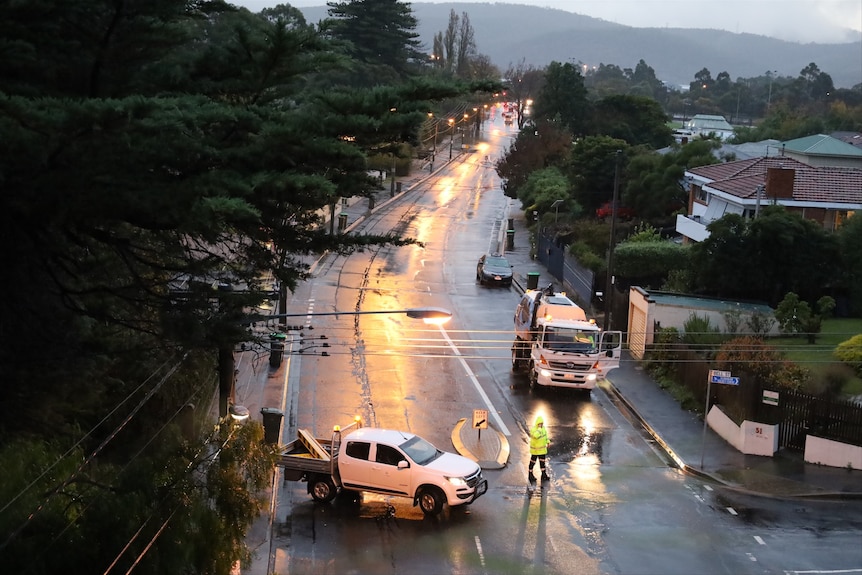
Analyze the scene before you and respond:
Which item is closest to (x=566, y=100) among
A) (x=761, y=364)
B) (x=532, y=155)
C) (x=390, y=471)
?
(x=532, y=155)

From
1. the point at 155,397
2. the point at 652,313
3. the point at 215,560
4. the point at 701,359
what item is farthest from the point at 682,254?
the point at 215,560

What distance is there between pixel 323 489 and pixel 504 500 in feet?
12.3

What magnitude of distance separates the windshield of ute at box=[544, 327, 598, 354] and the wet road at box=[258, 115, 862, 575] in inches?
60.8

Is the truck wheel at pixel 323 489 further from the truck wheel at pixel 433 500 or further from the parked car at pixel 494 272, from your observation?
the parked car at pixel 494 272

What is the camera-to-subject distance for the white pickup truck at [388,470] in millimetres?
19750

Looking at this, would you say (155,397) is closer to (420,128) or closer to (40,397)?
(40,397)

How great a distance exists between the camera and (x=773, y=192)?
142 feet

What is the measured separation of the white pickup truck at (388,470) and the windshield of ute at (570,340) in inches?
332

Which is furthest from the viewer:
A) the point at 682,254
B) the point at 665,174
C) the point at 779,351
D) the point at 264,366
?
the point at 665,174

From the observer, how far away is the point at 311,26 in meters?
10.8

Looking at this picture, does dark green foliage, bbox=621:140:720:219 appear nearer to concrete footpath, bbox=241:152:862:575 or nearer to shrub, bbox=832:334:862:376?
concrete footpath, bbox=241:152:862:575

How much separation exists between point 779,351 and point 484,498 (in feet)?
38.2

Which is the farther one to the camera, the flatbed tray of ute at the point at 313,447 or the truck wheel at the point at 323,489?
the flatbed tray of ute at the point at 313,447

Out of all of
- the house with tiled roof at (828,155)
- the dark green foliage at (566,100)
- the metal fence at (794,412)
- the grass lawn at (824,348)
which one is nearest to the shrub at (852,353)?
the grass lawn at (824,348)
